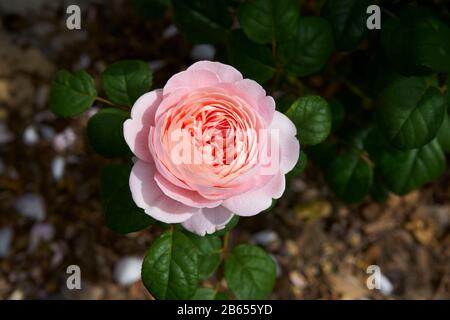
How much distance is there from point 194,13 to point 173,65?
1.83ft

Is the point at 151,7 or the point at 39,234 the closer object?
the point at 151,7

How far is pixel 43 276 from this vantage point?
59.6 inches

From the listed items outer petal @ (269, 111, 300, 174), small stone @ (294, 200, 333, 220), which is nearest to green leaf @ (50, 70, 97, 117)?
outer petal @ (269, 111, 300, 174)

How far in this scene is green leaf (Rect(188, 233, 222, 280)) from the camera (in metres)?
1.06

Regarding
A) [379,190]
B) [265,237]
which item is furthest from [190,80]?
[265,237]

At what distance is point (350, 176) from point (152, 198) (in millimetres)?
538

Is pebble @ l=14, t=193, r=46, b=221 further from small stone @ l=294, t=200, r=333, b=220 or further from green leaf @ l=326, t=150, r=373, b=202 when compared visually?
green leaf @ l=326, t=150, r=373, b=202

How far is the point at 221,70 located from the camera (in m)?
0.79

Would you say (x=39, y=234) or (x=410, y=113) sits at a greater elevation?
(x=410, y=113)

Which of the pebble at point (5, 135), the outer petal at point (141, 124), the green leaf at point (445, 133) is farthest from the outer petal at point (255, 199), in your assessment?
the pebble at point (5, 135)

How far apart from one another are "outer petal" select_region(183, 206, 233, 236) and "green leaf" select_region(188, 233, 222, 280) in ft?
0.66

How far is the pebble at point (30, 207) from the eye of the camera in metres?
1.55

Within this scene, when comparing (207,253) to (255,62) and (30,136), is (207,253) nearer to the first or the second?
(255,62)
